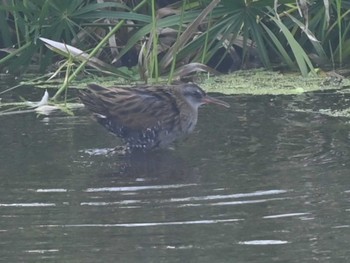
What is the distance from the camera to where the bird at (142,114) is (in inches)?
307

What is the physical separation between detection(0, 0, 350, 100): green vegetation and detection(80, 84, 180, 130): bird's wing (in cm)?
103

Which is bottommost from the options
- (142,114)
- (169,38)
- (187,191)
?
(187,191)

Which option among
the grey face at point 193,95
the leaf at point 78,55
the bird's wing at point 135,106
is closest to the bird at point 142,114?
the bird's wing at point 135,106

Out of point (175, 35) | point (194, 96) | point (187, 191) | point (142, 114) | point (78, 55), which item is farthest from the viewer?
point (175, 35)

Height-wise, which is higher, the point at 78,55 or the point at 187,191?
the point at 78,55

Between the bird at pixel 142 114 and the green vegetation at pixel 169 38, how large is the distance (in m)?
1.04

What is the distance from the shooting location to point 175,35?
10508 mm

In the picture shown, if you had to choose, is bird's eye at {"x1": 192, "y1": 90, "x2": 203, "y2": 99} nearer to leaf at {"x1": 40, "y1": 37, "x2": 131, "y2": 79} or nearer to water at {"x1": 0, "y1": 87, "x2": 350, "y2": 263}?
water at {"x1": 0, "y1": 87, "x2": 350, "y2": 263}

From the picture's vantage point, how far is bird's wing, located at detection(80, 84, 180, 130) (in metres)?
7.82

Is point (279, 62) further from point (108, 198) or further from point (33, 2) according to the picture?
point (108, 198)

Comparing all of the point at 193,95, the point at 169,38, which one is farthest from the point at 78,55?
the point at 193,95

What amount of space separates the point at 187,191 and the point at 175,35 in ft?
14.2

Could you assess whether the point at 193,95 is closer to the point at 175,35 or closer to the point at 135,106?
the point at 135,106

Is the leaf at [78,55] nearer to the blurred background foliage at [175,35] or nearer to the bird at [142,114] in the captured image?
the blurred background foliage at [175,35]
